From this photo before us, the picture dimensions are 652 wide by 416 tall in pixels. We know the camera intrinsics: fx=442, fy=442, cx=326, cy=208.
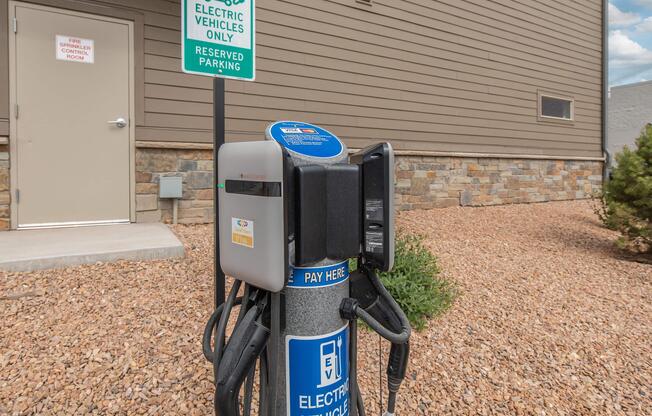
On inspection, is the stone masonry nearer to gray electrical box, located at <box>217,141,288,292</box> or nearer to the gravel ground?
the gravel ground

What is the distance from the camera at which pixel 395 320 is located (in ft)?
4.96

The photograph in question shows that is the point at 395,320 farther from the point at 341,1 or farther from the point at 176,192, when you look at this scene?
the point at 341,1

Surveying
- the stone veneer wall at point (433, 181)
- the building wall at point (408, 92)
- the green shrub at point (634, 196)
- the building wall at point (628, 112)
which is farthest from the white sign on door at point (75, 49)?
the building wall at point (628, 112)

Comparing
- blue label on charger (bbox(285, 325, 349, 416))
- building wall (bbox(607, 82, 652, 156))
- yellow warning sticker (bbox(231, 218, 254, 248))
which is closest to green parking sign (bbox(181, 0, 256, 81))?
yellow warning sticker (bbox(231, 218, 254, 248))

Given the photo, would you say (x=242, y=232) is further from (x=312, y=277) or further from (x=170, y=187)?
(x=170, y=187)

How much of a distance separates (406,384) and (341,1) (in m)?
5.54

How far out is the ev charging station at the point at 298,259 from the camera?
4.09ft

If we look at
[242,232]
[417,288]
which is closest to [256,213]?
[242,232]

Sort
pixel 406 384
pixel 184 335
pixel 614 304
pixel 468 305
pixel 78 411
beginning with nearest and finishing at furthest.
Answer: pixel 78 411, pixel 406 384, pixel 184 335, pixel 468 305, pixel 614 304

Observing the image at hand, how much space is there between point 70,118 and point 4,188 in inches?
36.4

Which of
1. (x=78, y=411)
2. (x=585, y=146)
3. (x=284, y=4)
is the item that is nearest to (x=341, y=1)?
(x=284, y=4)

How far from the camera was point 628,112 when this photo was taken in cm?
1744

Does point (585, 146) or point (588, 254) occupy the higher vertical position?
point (585, 146)

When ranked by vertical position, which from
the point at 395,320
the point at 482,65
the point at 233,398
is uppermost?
the point at 482,65
